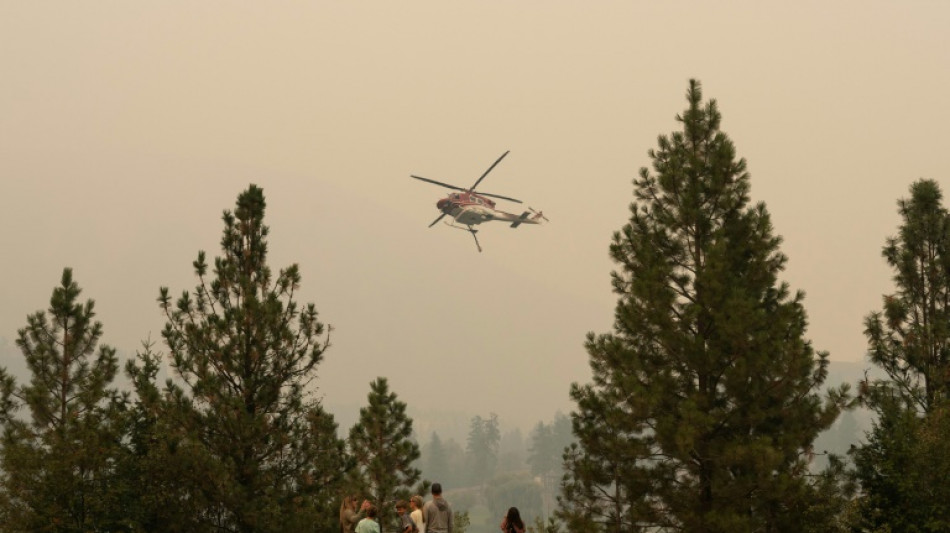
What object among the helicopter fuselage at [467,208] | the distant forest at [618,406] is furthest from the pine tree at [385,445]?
the helicopter fuselage at [467,208]

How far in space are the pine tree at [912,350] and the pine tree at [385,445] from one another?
697 inches

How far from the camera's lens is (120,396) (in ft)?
92.5

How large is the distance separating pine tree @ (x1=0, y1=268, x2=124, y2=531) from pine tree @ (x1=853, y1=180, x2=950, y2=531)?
61.6 feet

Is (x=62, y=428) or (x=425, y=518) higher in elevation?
(x=62, y=428)

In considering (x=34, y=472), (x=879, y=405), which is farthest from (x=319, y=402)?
(x=879, y=405)

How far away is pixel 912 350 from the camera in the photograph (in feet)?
96.5

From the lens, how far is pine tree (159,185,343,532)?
26047 millimetres

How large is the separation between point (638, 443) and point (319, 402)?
883cm

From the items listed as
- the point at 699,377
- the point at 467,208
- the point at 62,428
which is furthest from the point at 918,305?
the point at 467,208

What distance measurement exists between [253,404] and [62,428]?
485 cm

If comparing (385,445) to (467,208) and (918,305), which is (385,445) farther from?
(467,208)

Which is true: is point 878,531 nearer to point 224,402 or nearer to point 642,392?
point 642,392

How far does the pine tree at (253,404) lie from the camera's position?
1025 inches

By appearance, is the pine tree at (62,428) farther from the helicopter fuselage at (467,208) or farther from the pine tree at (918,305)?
the helicopter fuselage at (467,208)
